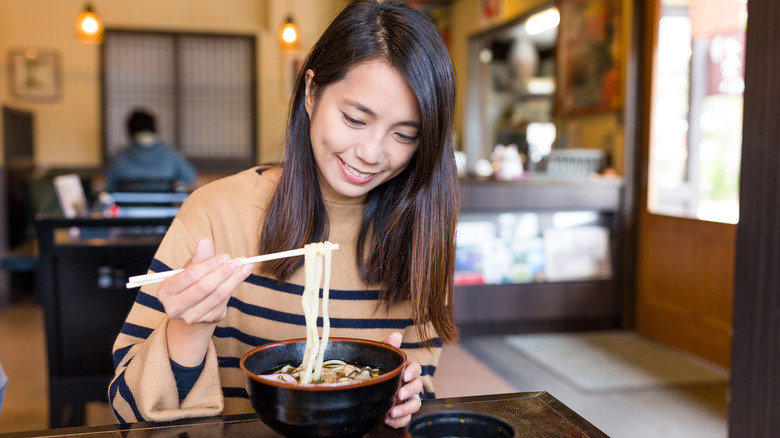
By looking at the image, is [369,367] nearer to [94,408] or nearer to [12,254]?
[12,254]

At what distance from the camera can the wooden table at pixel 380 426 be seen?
2.50 feet

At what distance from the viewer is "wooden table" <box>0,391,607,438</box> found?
2.50 ft

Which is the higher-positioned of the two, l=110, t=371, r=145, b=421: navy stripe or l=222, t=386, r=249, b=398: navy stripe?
l=110, t=371, r=145, b=421: navy stripe

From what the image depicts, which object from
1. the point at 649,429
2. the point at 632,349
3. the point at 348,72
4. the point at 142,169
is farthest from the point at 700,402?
the point at 142,169

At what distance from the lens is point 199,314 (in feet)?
2.48

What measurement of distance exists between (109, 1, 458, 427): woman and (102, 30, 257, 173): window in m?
6.64

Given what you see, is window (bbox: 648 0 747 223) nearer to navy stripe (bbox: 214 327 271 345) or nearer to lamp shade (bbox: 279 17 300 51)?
navy stripe (bbox: 214 327 271 345)

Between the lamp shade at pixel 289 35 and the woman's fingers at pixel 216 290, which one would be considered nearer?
the woman's fingers at pixel 216 290

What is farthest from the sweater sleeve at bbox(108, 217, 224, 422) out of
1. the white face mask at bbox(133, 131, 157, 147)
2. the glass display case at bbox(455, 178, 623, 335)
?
the white face mask at bbox(133, 131, 157, 147)

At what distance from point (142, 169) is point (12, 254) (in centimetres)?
241

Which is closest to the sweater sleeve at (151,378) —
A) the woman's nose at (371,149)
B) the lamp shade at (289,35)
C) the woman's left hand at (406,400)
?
the woman's left hand at (406,400)

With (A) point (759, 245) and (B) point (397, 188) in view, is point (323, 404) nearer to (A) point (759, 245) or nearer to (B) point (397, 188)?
(B) point (397, 188)

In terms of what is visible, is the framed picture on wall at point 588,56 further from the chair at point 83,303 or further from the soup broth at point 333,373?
the soup broth at point 333,373

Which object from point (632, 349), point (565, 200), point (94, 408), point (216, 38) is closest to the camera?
point (94, 408)
